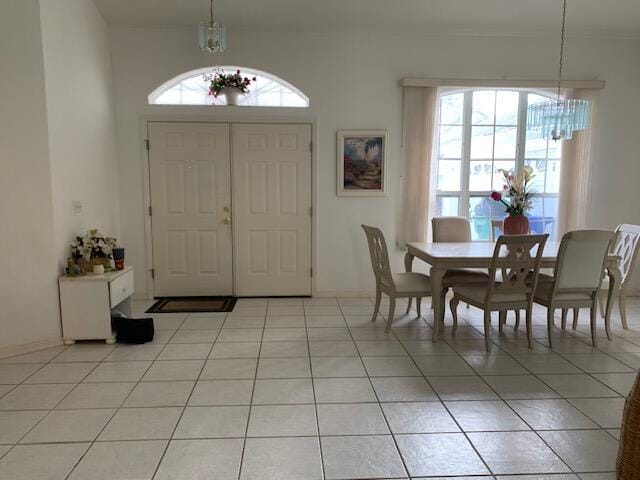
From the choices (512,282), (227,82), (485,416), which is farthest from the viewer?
(227,82)

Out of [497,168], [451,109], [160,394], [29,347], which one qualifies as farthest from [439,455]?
[451,109]

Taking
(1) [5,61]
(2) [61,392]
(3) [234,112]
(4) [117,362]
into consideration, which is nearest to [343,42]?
(3) [234,112]

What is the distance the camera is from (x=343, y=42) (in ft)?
16.0

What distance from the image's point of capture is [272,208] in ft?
16.5

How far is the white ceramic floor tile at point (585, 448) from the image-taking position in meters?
2.05

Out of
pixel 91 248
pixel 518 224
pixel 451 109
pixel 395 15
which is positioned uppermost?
pixel 395 15

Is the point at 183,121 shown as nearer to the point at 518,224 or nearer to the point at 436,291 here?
the point at 436,291

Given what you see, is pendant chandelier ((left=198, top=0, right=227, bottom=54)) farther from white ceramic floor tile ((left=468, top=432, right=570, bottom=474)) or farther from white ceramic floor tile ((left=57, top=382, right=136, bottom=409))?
white ceramic floor tile ((left=468, top=432, right=570, bottom=474))

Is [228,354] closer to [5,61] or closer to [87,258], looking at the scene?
[87,258]

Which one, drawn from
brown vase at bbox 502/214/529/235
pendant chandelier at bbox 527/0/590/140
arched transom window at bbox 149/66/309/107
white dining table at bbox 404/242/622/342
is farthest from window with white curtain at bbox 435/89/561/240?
arched transom window at bbox 149/66/309/107

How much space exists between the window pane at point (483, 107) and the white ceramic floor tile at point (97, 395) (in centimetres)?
448

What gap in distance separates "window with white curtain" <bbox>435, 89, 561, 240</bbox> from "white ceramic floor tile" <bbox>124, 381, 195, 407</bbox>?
3.60m

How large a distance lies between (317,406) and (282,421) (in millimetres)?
254

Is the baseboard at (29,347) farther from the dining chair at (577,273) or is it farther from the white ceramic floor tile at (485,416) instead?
the dining chair at (577,273)
